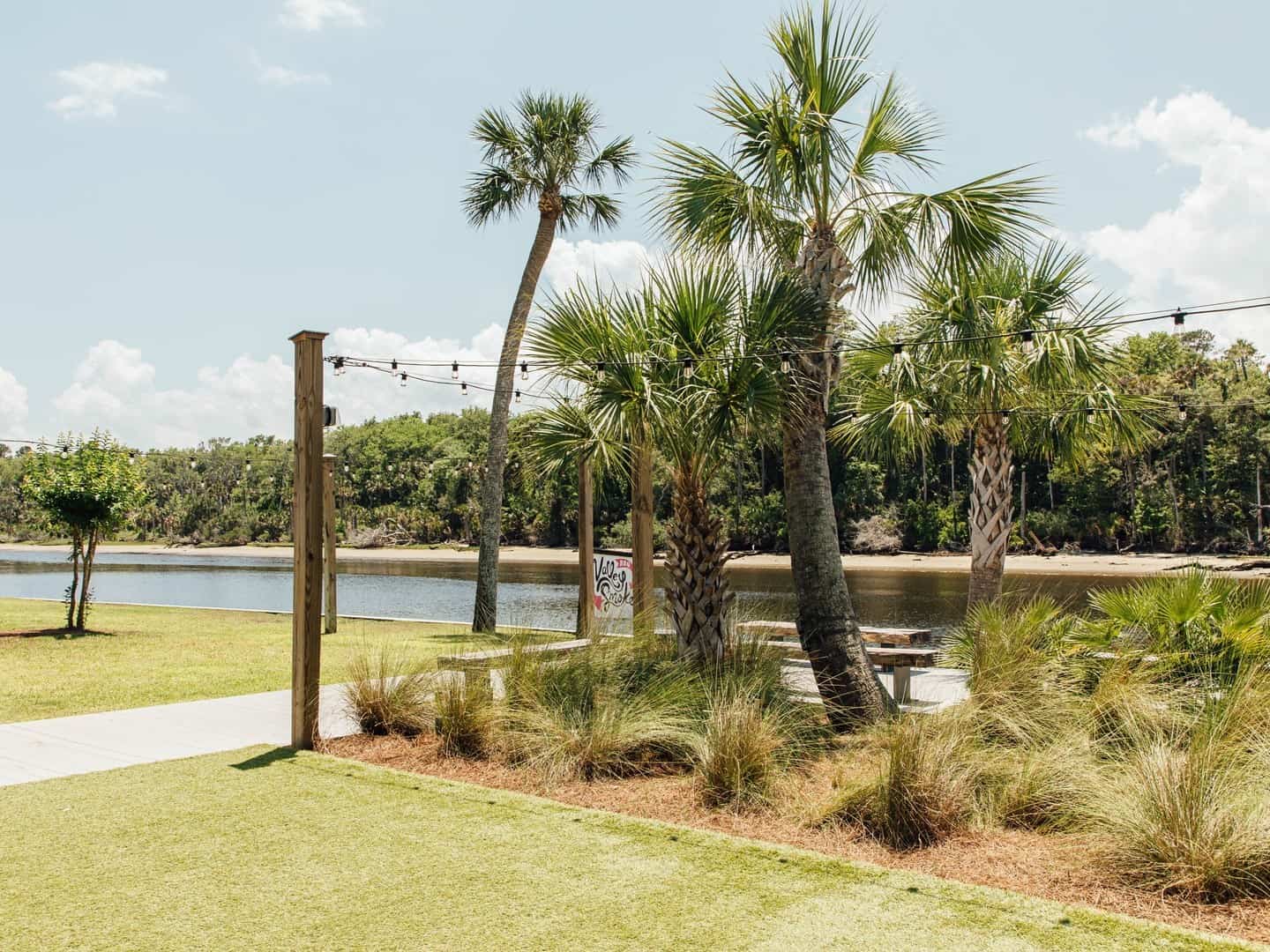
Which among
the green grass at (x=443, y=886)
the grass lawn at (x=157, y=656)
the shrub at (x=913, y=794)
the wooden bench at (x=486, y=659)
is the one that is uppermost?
the wooden bench at (x=486, y=659)

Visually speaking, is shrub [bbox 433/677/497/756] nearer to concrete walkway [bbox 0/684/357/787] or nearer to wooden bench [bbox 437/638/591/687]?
wooden bench [bbox 437/638/591/687]

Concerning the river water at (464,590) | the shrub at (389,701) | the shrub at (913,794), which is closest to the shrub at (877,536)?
the river water at (464,590)

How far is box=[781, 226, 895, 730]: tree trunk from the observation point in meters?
7.99

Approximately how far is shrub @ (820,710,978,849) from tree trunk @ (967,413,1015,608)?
726 cm

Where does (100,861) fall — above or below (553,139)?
below

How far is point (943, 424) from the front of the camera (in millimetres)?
13641

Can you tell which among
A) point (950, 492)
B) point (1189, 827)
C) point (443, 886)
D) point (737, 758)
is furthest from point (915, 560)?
point (443, 886)

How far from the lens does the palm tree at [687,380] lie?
8234mm

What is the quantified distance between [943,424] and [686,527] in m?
6.30

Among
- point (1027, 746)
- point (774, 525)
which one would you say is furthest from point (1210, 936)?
point (774, 525)

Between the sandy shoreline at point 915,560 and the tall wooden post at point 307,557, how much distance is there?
74.7ft

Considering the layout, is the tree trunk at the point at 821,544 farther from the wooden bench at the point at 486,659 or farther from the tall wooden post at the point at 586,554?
the tall wooden post at the point at 586,554

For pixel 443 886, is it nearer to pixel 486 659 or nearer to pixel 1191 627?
pixel 486 659

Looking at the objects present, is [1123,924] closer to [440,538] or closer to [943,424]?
[943,424]
